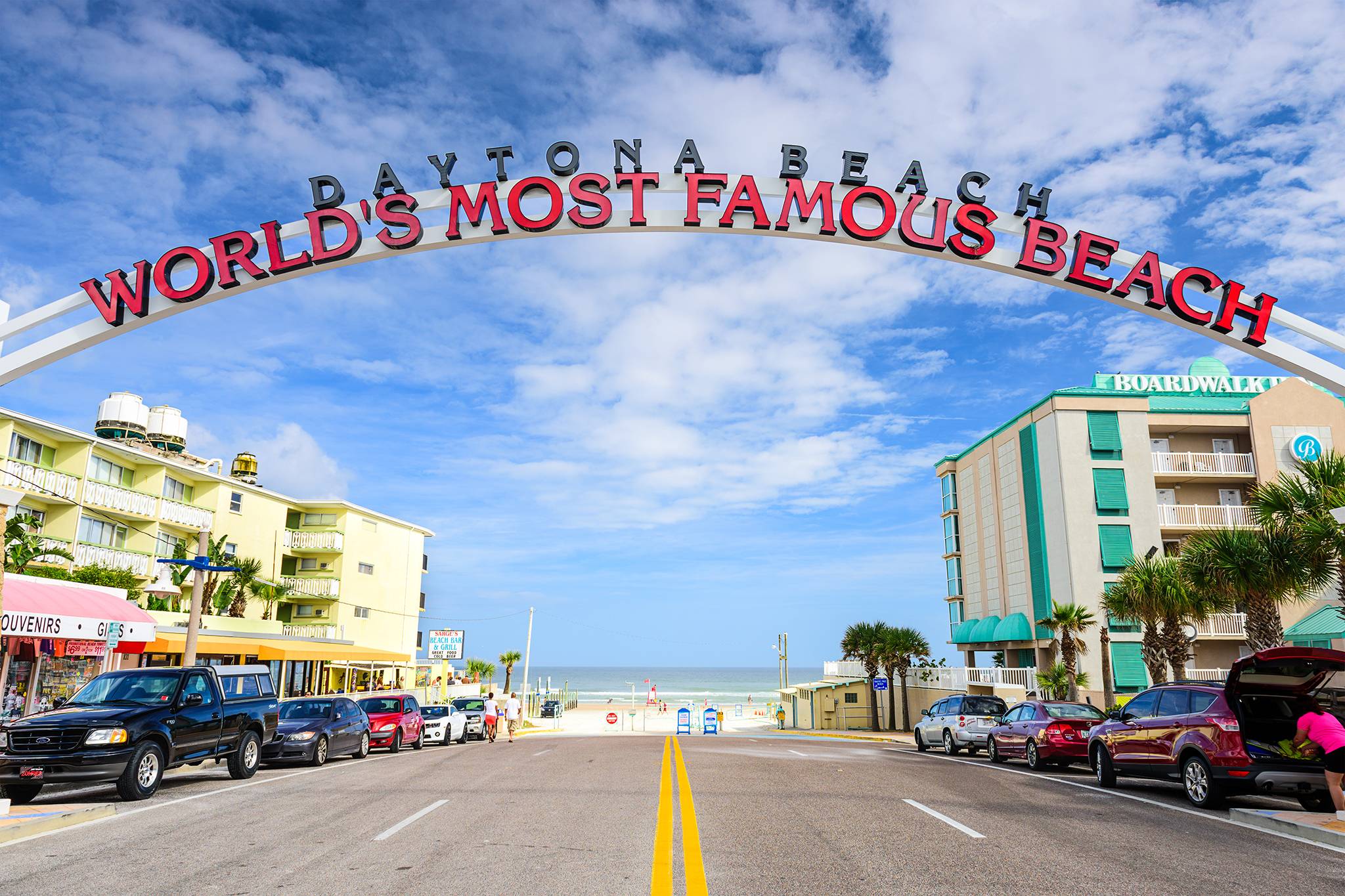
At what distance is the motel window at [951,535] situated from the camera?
53375 millimetres

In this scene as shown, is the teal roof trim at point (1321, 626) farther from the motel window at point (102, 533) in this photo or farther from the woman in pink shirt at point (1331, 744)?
the motel window at point (102, 533)

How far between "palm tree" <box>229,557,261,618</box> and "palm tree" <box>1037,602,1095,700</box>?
34.9 m

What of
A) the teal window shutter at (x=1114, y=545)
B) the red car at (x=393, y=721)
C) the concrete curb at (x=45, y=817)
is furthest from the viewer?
the teal window shutter at (x=1114, y=545)

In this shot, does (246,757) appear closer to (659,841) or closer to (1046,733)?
(659,841)

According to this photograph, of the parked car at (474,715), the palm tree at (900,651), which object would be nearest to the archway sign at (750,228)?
the parked car at (474,715)

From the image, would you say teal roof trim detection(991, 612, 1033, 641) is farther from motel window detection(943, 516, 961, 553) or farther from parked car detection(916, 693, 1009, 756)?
parked car detection(916, 693, 1009, 756)

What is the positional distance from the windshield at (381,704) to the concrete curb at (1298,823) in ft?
68.0

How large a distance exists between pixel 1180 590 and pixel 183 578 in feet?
132

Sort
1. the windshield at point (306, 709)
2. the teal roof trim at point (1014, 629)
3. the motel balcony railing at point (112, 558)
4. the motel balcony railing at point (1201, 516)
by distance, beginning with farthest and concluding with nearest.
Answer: the teal roof trim at point (1014, 629)
the motel balcony railing at point (1201, 516)
the motel balcony railing at point (112, 558)
the windshield at point (306, 709)

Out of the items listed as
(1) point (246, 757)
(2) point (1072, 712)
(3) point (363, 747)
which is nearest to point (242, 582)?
(3) point (363, 747)

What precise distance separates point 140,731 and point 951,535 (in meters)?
46.9

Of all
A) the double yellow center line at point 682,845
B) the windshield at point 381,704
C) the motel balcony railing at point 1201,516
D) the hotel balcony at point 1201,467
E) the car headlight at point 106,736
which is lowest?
the double yellow center line at point 682,845

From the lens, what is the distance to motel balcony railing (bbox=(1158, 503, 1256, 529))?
4128 centimetres

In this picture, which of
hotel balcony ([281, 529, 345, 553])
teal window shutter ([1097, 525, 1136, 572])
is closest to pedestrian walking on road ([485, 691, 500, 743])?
hotel balcony ([281, 529, 345, 553])
